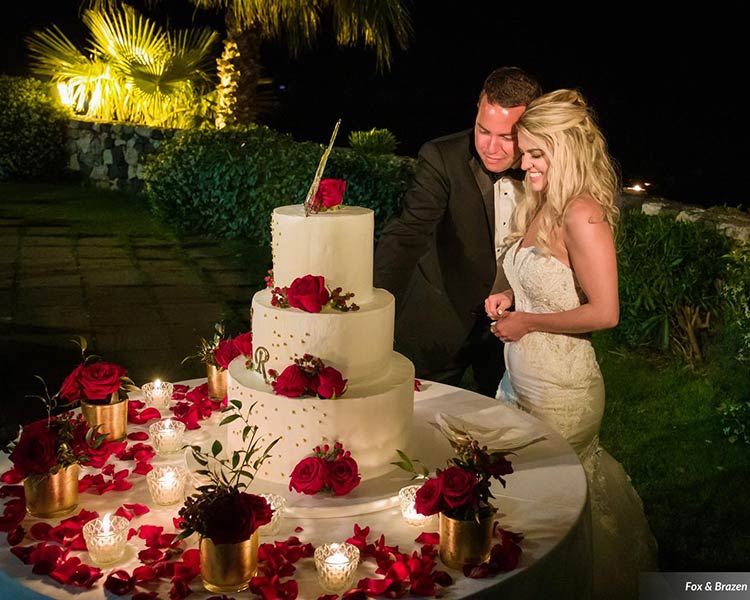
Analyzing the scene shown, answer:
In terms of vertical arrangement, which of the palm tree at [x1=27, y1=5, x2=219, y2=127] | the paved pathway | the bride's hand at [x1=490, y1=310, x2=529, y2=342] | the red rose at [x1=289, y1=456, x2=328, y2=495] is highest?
the palm tree at [x1=27, y1=5, x2=219, y2=127]

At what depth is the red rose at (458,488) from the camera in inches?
106

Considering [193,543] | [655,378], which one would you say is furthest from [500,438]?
[655,378]

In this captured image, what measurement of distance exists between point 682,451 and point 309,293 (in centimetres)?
396

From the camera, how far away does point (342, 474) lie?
3.10 m

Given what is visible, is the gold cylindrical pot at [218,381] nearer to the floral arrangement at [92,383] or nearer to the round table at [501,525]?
the round table at [501,525]

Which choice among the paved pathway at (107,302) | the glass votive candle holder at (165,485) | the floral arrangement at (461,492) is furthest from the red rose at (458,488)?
the paved pathway at (107,302)

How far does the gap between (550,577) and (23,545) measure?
1611 millimetres

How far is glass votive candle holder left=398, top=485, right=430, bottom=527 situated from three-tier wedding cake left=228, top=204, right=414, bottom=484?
0.80ft

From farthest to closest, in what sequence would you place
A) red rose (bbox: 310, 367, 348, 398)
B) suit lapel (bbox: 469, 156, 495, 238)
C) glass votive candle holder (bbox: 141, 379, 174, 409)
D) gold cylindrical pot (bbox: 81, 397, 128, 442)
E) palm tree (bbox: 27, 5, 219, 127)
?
palm tree (bbox: 27, 5, 219, 127) < suit lapel (bbox: 469, 156, 495, 238) < glass votive candle holder (bbox: 141, 379, 174, 409) < gold cylindrical pot (bbox: 81, 397, 128, 442) < red rose (bbox: 310, 367, 348, 398)

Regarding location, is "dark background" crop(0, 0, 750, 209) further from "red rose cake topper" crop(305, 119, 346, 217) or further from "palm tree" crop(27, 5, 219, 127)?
"red rose cake topper" crop(305, 119, 346, 217)

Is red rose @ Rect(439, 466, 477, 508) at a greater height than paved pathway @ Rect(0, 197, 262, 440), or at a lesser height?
greater

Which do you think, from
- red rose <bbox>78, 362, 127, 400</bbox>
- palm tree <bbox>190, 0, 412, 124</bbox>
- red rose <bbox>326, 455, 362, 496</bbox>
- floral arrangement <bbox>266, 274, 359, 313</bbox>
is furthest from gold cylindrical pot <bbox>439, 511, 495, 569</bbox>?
palm tree <bbox>190, 0, 412, 124</bbox>

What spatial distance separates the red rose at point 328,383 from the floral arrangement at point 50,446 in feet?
2.53

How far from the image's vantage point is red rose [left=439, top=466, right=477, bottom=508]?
8.80 feet
